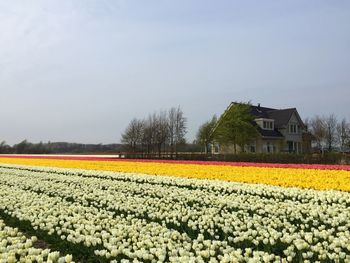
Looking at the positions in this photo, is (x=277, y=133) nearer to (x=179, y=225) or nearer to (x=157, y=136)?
(x=157, y=136)

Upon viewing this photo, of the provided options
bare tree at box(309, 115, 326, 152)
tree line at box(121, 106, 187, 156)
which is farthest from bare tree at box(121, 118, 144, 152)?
bare tree at box(309, 115, 326, 152)

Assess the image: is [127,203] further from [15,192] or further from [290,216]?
[15,192]

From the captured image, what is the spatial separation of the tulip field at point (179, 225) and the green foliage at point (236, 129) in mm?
28437

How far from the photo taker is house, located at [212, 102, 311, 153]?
5128 centimetres

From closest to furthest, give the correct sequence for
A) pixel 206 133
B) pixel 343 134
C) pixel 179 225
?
pixel 179 225 < pixel 206 133 < pixel 343 134

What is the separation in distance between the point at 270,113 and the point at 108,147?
149 feet

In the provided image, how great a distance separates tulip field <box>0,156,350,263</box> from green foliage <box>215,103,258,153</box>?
28.4 metres

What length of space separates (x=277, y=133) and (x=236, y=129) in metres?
11.9

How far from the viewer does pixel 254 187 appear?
14359 mm

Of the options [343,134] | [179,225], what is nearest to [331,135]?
[343,134]

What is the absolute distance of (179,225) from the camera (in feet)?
27.3

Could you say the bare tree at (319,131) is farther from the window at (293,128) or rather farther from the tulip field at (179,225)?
the tulip field at (179,225)

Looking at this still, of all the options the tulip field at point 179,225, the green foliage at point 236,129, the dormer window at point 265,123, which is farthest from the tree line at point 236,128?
the tulip field at point 179,225

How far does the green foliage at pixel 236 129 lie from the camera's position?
4456 cm
